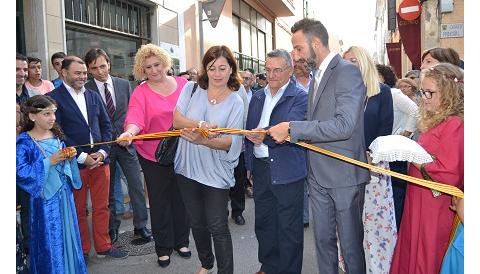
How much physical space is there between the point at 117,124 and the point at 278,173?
7.55ft

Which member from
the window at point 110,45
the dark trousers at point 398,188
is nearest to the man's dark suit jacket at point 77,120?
the dark trousers at point 398,188

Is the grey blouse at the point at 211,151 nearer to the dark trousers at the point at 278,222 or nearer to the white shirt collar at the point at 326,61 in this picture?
the dark trousers at the point at 278,222

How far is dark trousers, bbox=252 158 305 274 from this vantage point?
133 inches

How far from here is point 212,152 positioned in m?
3.35

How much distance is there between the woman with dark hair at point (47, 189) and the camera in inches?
119

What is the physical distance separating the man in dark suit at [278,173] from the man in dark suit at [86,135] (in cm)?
151

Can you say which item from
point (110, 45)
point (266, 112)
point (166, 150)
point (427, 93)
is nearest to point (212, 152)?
point (166, 150)

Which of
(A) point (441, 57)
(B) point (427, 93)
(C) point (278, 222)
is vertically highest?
(A) point (441, 57)

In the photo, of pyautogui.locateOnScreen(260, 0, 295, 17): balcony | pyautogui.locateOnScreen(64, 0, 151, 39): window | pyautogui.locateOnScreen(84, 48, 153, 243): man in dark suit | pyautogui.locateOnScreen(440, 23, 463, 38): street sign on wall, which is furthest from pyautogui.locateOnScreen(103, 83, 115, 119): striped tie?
pyautogui.locateOnScreen(260, 0, 295, 17): balcony

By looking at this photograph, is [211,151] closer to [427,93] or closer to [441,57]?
[427,93]

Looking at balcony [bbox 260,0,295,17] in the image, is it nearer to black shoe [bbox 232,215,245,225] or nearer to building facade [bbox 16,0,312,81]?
building facade [bbox 16,0,312,81]

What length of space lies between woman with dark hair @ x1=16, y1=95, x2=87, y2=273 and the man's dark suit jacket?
2.03ft
